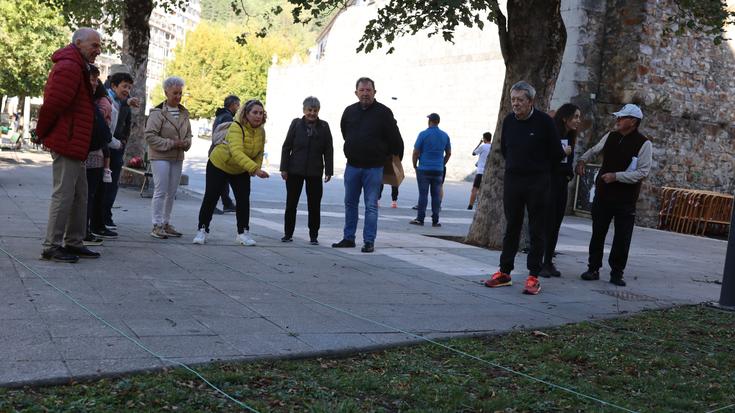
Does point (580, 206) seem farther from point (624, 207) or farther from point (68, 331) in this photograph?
point (68, 331)

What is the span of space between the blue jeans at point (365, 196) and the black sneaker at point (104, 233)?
2.67 meters

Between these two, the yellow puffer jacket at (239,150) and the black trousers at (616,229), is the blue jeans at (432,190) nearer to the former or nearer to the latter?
the yellow puffer jacket at (239,150)

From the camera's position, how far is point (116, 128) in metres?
9.63

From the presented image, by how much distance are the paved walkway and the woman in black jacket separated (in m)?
0.40

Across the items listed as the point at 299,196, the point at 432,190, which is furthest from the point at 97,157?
the point at 432,190

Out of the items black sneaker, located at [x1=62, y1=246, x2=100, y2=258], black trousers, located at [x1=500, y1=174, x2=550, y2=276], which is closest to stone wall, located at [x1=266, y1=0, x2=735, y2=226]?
black trousers, located at [x1=500, y1=174, x2=550, y2=276]

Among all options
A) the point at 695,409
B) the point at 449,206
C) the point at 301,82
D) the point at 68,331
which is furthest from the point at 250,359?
the point at 301,82

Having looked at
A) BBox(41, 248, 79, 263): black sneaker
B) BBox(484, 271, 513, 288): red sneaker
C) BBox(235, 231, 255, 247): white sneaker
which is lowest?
BBox(41, 248, 79, 263): black sneaker

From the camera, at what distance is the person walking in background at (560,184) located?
858 cm

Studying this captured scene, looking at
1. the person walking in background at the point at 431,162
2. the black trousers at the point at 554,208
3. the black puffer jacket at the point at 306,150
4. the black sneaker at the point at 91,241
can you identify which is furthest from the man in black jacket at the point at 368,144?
the person walking in background at the point at 431,162

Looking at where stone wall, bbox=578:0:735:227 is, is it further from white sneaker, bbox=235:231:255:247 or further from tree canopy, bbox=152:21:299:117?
tree canopy, bbox=152:21:299:117

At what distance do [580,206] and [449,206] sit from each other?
10.0ft

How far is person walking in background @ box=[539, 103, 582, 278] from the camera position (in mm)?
8578

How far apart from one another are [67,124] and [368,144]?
12.3 ft
